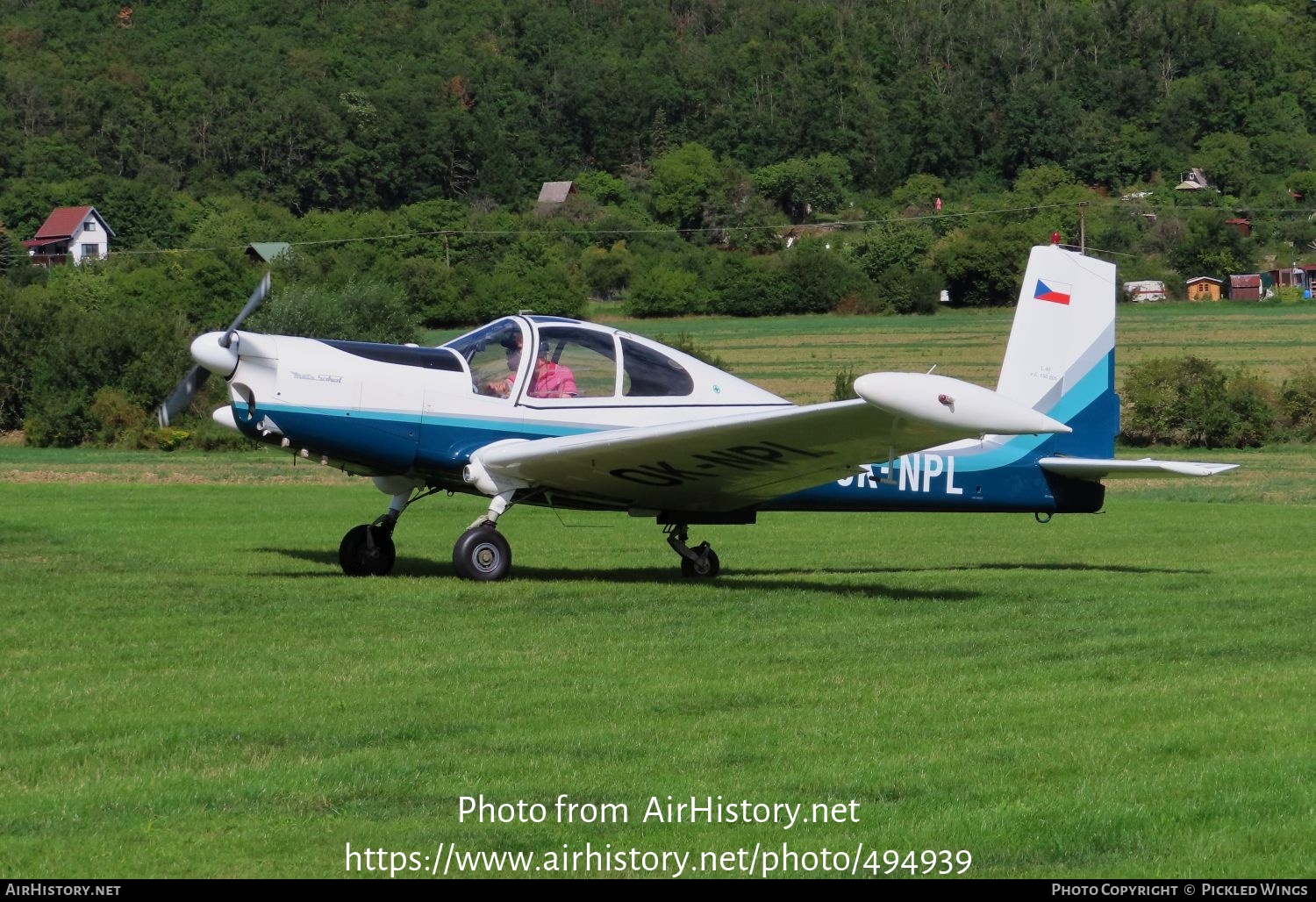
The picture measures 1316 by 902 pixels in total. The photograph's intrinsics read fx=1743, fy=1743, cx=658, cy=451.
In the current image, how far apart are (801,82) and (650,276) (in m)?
84.4

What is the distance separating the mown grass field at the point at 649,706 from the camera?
5.85 metres

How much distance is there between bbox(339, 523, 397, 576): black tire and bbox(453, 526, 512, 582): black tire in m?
0.99

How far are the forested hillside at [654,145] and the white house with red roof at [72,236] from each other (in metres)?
1.71

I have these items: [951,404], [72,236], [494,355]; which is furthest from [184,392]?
[72,236]

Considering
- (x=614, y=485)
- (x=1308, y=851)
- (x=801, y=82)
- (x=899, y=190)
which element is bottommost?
(x=1308, y=851)

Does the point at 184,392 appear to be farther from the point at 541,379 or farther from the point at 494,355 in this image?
the point at 541,379

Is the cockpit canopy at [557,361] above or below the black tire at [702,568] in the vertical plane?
above

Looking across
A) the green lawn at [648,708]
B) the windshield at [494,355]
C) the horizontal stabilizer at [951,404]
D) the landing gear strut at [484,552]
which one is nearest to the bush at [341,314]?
the green lawn at [648,708]

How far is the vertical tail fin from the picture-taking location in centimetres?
1501

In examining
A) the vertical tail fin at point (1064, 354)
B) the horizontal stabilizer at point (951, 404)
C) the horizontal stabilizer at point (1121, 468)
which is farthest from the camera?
the vertical tail fin at point (1064, 354)

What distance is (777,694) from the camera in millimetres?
8438

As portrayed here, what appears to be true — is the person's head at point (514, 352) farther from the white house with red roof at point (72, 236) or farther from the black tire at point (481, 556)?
the white house with red roof at point (72, 236)

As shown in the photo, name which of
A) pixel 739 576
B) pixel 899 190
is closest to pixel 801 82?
pixel 899 190
